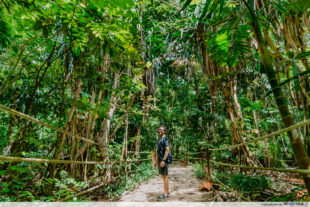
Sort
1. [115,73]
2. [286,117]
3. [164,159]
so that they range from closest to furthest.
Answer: [286,117] < [164,159] < [115,73]

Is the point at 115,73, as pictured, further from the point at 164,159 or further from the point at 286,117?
the point at 286,117

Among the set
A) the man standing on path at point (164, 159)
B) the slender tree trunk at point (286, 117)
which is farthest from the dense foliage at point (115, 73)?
the man standing on path at point (164, 159)

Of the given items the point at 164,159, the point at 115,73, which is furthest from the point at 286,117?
the point at 115,73

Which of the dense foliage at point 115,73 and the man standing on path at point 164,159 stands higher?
the dense foliage at point 115,73

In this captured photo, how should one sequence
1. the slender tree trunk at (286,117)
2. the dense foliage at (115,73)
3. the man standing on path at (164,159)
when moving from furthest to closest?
the man standing on path at (164,159), the dense foliage at (115,73), the slender tree trunk at (286,117)

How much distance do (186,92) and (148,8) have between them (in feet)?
11.8

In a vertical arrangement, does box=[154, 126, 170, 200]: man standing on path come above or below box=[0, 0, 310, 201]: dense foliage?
below

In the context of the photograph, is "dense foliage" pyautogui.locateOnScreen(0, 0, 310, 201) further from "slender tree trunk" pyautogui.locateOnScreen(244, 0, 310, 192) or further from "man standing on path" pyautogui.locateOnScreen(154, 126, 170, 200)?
"man standing on path" pyautogui.locateOnScreen(154, 126, 170, 200)

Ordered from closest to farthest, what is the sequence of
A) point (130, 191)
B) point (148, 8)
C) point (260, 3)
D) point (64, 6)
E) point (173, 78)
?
1. point (64, 6)
2. point (260, 3)
3. point (130, 191)
4. point (148, 8)
5. point (173, 78)

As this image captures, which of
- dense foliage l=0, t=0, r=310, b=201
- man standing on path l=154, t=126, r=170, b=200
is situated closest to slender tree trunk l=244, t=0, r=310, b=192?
dense foliage l=0, t=0, r=310, b=201

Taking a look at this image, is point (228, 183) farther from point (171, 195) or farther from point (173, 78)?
point (173, 78)

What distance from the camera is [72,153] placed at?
284 cm

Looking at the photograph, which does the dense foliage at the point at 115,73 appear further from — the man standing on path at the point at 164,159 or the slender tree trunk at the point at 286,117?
the man standing on path at the point at 164,159

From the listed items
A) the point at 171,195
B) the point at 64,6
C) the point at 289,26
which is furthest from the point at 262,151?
the point at 64,6
